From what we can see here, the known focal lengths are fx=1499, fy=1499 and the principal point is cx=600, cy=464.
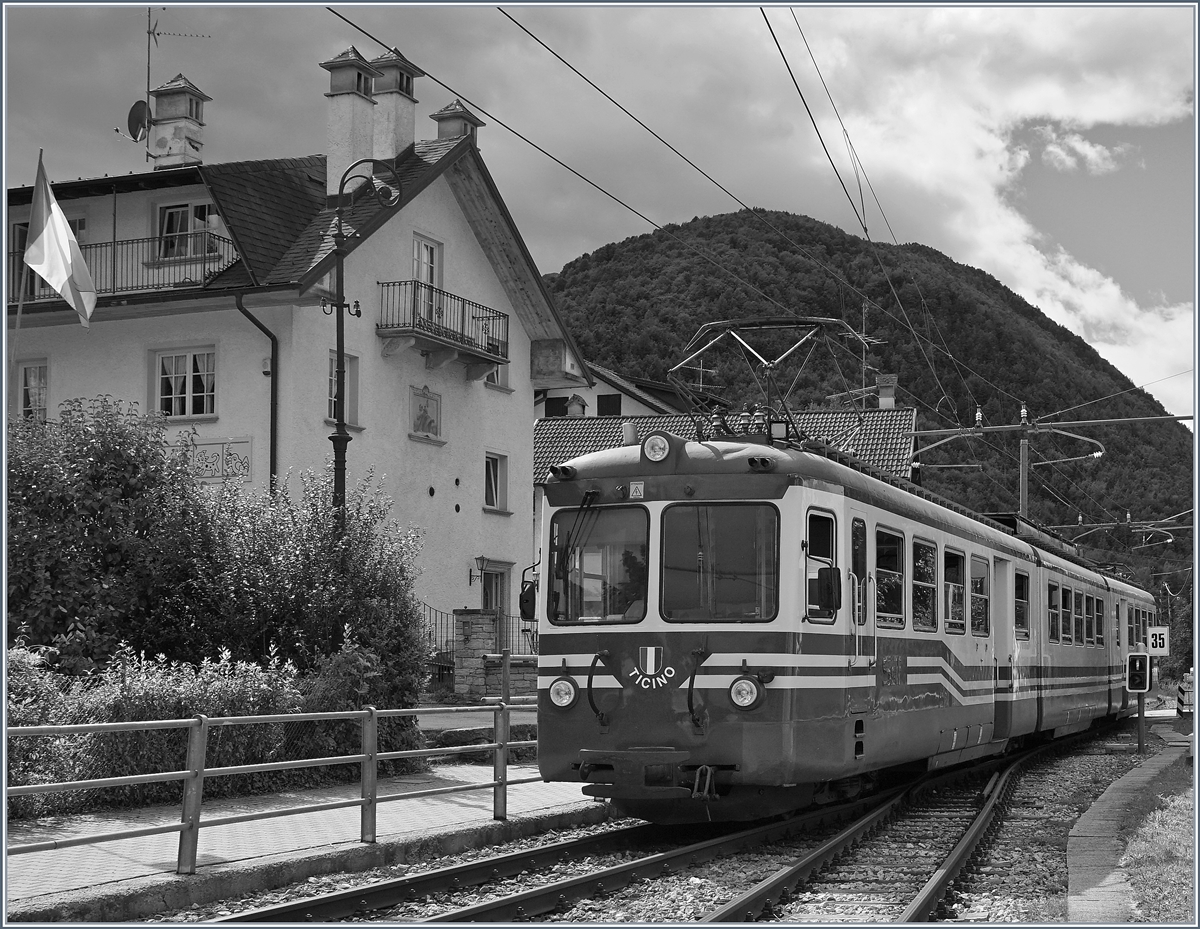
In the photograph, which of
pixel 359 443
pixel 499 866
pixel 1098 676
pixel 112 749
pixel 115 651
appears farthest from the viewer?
pixel 359 443

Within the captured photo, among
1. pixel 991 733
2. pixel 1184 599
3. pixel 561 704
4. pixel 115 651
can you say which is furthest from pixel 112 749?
pixel 1184 599

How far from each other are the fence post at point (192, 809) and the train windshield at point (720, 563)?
362 cm

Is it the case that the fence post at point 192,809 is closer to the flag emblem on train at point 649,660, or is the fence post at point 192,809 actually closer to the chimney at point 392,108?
the flag emblem on train at point 649,660

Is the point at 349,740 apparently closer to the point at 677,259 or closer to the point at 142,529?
the point at 142,529

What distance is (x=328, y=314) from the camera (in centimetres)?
2450

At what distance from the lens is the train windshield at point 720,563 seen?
35.9 feet

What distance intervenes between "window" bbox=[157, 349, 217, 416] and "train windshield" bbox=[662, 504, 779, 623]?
17.7 meters

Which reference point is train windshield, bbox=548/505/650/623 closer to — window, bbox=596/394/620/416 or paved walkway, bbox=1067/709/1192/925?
paved walkway, bbox=1067/709/1192/925

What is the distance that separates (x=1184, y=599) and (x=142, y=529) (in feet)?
221

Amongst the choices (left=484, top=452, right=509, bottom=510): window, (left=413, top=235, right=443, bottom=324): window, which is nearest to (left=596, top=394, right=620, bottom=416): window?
(left=484, top=452, right=509, bottom=510): window

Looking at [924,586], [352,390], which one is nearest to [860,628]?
[924,586]

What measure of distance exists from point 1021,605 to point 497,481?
17.1 metres

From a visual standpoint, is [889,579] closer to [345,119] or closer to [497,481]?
[345,119]

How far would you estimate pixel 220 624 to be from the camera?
1709 centimetres
